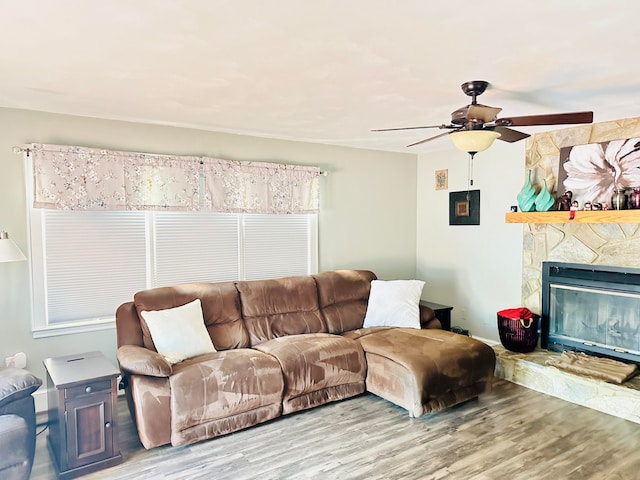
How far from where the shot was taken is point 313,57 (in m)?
2.30

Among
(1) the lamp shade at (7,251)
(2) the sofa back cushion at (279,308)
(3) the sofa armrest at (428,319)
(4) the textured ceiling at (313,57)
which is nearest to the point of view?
(4) the textured ceiling at (313,57)

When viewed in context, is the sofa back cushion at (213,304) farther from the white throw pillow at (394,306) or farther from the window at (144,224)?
the white throw pillow at (394,306)

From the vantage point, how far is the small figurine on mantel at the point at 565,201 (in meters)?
4.01

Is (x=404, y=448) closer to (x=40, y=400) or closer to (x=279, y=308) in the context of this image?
(x=279, y=308)

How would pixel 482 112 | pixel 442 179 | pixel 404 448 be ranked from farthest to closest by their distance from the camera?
1. pixel 442 179
2. pixel 404 448
3. pixel 482 112

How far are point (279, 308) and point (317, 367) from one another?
2.64 feet

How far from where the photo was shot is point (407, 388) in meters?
3.28

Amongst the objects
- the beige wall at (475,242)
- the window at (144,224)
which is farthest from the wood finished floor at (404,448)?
the beige wall at (475,242)

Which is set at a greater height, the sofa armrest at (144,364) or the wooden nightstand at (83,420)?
the sofa armrest at (144,364)

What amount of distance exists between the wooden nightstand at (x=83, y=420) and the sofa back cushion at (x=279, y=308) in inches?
51.3

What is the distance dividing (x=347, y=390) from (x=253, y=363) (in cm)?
91

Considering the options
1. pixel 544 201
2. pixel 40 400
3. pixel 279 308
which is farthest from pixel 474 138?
pixel 40 400

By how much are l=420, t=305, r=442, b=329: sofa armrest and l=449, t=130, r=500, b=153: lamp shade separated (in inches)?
82.0

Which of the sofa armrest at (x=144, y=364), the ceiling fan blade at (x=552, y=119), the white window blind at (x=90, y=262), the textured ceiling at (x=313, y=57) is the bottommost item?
the sofa armrest at (x=144, y=364)
